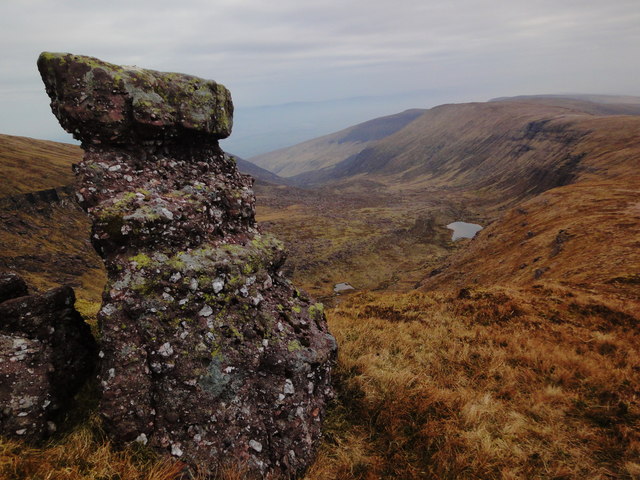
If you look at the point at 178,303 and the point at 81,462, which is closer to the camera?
the point at 81,462

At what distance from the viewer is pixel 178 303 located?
759 centimetres

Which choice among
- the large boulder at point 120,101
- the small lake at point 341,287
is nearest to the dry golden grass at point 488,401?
the large boulder at point 120,101

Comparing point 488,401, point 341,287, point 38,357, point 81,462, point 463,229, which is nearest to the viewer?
point 81,462

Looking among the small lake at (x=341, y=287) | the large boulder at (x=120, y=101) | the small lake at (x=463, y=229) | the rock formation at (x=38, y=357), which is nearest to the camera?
the rock formation at (x=38, y=357)

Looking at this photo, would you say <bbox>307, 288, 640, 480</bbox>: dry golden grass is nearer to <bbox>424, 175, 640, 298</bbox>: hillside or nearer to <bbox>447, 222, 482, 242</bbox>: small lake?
<bbox>424, 175, 640, 298</bbox>: hillside

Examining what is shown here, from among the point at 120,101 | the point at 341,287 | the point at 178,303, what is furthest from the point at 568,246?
the point at 341,287

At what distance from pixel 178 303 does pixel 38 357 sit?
300 centimetres

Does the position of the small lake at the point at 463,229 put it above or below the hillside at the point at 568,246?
below

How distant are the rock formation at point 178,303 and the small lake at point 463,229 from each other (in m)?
131

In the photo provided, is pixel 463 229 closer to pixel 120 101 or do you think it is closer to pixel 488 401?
pixel 488 401

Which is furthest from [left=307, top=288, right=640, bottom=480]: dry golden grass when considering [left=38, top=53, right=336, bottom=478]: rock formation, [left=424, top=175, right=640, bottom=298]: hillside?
[left=424, top=175, right=640, bottom=298]: hillside

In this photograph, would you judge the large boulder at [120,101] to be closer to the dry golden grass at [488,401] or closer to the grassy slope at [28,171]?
the dry golden grass at [488,401]

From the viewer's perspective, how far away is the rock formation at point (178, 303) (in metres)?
7.05

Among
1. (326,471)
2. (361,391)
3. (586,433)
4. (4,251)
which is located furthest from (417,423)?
(4,251)
